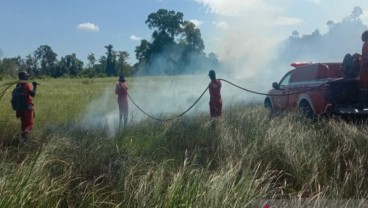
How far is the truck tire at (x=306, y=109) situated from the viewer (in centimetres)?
891

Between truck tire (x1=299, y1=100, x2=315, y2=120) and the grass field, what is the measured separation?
2.31 ft

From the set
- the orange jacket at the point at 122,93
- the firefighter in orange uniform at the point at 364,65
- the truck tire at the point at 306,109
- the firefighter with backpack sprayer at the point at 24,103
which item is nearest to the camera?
the firefighter in orange uniform at the point at 364,65

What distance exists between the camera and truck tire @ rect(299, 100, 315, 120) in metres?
8.91

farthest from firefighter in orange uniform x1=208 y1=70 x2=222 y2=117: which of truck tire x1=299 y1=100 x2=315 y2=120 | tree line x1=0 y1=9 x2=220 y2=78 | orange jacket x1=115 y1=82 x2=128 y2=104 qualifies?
tree line x1=0 y1=9 x2=220 y2=78

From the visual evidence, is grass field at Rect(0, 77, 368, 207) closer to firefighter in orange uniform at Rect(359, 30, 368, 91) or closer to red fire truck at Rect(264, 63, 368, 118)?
red fire truck at Rect(264, 63, 368, 118)

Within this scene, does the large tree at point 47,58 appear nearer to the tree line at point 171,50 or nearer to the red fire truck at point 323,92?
the tree line at point 171,50

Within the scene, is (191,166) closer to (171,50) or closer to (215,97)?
(215,97)

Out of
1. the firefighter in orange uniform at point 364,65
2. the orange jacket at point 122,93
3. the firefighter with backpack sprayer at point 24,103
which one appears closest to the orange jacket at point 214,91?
the firefighter in orange uniform at point 364,65

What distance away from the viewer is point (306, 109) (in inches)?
365

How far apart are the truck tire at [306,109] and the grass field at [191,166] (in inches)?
27.7

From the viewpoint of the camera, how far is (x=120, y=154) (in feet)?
20.0

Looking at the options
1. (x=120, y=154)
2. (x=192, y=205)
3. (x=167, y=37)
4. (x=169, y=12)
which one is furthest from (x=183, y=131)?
(x=169, y=12)

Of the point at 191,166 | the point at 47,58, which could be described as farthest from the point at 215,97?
the point at 47,58

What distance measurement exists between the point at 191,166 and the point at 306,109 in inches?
209
